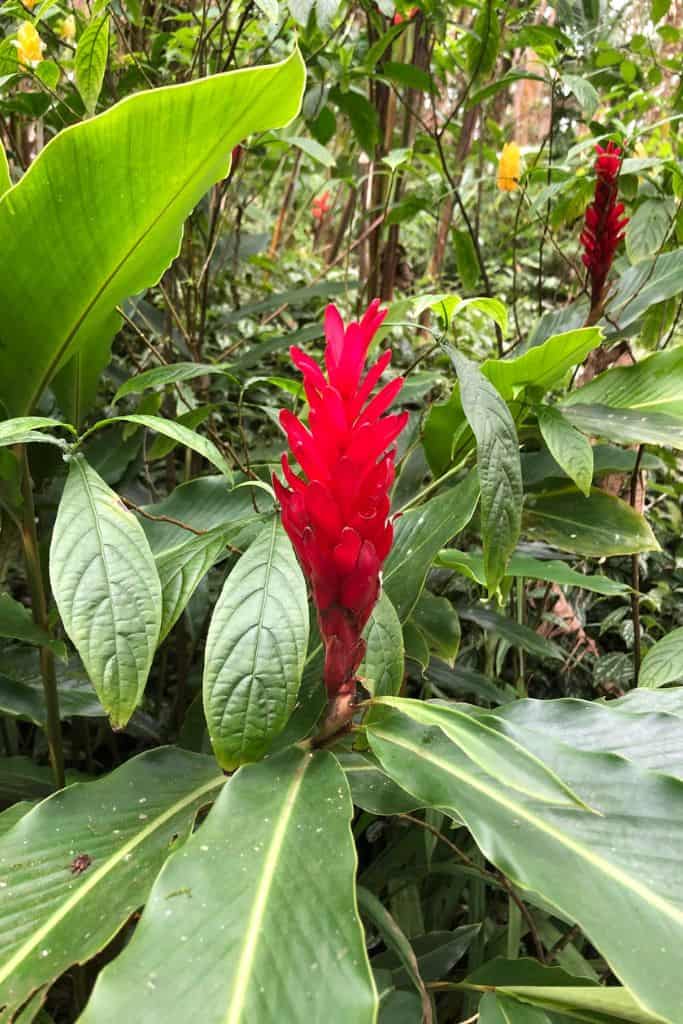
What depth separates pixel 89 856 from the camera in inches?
25.6

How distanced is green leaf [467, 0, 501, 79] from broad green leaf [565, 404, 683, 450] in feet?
2.70

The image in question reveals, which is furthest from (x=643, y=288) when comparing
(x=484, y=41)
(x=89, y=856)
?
(x=89, y=856)

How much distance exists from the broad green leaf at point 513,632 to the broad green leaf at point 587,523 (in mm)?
214

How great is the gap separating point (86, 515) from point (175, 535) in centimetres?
27

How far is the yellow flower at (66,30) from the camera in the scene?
1.80 metres

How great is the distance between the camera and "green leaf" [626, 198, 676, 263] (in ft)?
4.63

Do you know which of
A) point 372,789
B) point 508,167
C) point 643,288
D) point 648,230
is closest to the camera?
point 372,789

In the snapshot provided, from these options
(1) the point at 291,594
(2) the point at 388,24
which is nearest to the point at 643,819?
(1) the point at 291,594

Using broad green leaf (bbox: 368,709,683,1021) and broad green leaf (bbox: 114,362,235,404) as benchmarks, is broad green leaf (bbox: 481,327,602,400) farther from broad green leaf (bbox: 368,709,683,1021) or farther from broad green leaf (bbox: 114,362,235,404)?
broad green leaf (bbox: 368,709,683,1021)

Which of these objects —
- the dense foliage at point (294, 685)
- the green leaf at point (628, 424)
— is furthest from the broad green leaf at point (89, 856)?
the green leaf at point (628, 424)

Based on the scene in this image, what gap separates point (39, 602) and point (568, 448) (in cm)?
65

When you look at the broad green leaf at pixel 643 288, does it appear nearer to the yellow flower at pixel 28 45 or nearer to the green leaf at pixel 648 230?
the green leaf at pixel 648 230

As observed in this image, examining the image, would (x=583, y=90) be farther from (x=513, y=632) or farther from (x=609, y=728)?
(x=609, y=728)

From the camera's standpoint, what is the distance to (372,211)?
6.35ft
